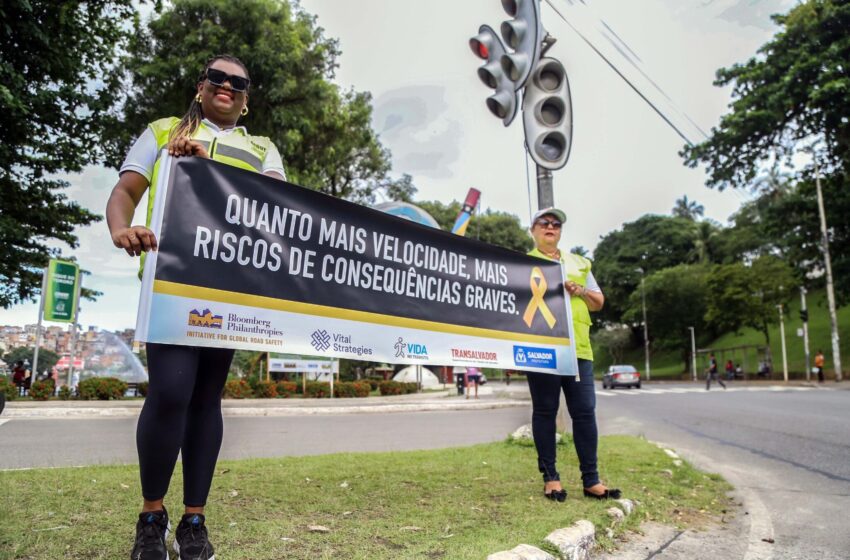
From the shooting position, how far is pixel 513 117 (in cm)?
569

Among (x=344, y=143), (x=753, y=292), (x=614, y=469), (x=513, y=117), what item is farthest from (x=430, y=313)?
(x=753, y=292)

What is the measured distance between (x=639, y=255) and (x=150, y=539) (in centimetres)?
7052

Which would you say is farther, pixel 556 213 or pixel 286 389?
pixel 286 389

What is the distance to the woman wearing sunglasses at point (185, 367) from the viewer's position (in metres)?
2.10

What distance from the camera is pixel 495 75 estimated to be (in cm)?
576

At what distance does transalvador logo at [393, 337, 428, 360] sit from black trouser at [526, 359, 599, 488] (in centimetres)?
92

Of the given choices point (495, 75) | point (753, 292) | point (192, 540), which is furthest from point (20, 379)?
point (753, 292)

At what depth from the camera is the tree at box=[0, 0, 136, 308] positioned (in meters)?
8.30

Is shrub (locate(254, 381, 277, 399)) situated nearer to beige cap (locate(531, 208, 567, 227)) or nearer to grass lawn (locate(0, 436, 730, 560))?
grass lawn (locate(0, 436, 730, 560))

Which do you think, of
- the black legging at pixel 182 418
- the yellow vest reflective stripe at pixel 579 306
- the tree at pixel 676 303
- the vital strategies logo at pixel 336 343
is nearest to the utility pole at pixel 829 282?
the tree at pixel 676 303

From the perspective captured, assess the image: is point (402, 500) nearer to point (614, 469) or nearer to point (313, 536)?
point (313, 536)

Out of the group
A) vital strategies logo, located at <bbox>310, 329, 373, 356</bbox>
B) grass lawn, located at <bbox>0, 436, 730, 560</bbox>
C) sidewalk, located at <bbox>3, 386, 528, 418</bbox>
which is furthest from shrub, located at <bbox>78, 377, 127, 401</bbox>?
vital strategies logo, located at <bbox>310, 329, 373, 356</bbox>

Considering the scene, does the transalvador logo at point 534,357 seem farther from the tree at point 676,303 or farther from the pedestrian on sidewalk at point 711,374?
the tree at point 676,303

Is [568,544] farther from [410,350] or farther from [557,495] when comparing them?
[410,350]
